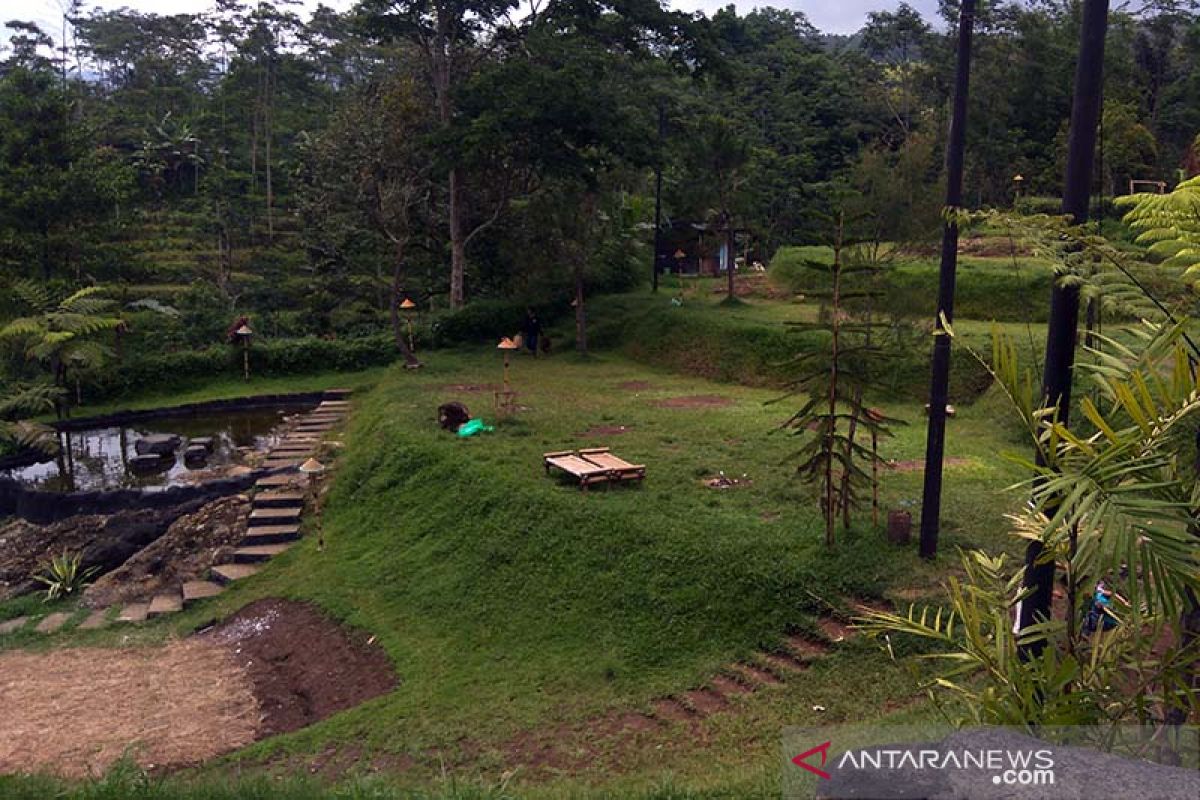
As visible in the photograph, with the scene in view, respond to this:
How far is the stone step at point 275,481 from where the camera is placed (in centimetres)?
1648

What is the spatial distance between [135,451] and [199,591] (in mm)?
8053

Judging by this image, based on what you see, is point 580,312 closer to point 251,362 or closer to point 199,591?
point 251,362

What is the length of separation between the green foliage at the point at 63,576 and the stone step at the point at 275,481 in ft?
9.76

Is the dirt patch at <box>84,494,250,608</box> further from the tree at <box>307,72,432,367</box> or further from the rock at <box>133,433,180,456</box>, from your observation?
the tree at <box>307,72,432,367</box>

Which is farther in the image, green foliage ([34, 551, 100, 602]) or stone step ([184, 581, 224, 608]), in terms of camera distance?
green foliage ([34, 551, 100, 602])

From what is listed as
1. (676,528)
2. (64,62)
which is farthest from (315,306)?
(64,62)

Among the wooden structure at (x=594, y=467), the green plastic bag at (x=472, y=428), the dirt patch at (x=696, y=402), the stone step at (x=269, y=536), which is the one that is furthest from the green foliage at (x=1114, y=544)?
the dirt patch at (x=696, y=402)

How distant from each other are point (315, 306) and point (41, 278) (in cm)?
824

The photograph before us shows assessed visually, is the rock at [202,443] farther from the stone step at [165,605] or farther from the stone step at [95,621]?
the stone step at [95,621]

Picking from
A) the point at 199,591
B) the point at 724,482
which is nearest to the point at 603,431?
the point at 724,482

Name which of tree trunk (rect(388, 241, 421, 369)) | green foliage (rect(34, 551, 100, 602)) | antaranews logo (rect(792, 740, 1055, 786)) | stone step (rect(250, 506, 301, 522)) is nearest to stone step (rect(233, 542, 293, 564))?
stone step (rect(250, 506, 301, 522))

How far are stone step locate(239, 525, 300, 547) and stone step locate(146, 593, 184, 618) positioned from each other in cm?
149

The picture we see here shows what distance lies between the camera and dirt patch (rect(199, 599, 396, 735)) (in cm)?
985

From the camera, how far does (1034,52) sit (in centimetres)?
3438
